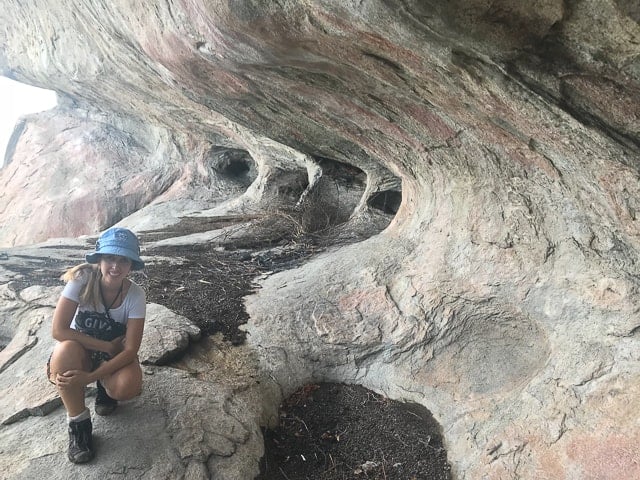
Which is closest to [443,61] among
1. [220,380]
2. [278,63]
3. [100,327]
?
[278,63]

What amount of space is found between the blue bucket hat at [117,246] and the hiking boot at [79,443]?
890 millimetres

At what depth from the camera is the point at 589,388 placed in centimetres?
315

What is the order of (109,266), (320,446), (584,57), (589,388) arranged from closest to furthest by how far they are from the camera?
(584,57), (109,266), (589,388), (320,446)

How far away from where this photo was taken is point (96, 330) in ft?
9.16

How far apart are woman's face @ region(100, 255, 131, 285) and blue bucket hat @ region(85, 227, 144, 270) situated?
3cm

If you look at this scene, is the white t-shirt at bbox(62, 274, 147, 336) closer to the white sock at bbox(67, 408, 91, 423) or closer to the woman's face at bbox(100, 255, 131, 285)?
the woman's face at bbox(100, 255, 131, 285)

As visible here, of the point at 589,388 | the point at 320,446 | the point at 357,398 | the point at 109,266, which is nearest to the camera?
the point at 109,266

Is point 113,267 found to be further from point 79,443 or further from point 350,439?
point 350,439

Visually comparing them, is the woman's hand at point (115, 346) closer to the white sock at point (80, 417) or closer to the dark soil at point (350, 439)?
the white sock at point (80, 417)

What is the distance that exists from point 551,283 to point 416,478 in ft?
5.25

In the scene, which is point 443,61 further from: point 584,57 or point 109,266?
point 109,266

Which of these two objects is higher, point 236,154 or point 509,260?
point 509,260

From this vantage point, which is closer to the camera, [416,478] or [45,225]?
[416,478]

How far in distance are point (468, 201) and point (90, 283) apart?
294cm
